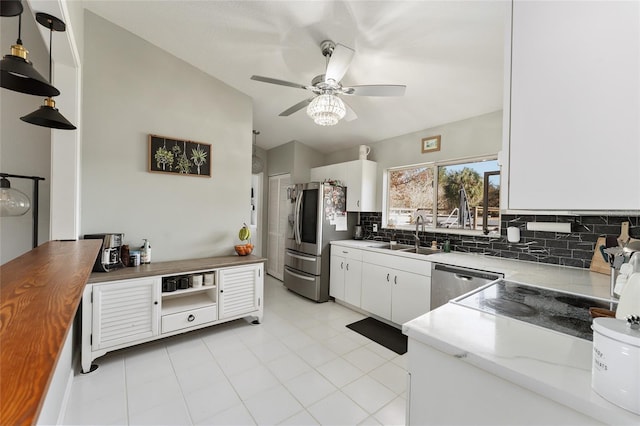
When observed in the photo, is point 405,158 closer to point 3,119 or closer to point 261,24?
point 261,24

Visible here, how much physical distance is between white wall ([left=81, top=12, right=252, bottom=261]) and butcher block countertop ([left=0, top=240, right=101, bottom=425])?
4.90ft

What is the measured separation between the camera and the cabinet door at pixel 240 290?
281 centimetres

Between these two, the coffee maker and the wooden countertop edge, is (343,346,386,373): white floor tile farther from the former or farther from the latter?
the coffee maker

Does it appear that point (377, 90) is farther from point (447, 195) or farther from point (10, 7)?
point (10, 7)

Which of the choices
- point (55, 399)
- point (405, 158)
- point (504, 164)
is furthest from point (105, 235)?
point (405, 158)

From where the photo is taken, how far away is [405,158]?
3707mm

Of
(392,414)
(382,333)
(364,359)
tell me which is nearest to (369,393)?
(392,414)

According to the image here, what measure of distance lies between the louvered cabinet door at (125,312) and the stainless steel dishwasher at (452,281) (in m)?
2.67

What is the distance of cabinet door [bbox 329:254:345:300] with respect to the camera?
3.67m

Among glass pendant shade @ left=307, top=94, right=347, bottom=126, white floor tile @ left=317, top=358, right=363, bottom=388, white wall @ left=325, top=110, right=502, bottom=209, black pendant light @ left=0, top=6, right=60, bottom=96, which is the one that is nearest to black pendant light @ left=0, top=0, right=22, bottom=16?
black pendant light @ left=0, top=6, right=60, bottom=96

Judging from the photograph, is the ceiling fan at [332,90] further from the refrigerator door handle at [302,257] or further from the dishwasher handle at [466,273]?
the refrigerator door handle at [302,257]

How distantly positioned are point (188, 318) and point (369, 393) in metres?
1.83

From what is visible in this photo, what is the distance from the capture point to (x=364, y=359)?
2.38 metres

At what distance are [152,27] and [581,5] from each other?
320 centimetres
